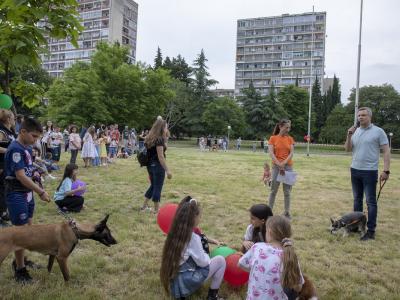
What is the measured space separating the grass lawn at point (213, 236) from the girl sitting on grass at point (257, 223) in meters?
0.51

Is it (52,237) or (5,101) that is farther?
(5,101)

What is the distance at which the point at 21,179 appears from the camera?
3.94 m

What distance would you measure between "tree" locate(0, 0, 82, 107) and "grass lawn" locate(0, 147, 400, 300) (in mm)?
2468

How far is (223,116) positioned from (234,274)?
54.9 m

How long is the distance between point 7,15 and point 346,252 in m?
5.50

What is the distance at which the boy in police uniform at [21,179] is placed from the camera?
3.95 meters

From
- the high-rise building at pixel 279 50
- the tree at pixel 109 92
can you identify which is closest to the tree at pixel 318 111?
the high-rise building at pixel 279 50

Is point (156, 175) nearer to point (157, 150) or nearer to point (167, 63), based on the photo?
point (157, 150)

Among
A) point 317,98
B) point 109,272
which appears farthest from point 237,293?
point 317,98

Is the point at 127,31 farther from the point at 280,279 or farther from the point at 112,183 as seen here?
the point at 280,279

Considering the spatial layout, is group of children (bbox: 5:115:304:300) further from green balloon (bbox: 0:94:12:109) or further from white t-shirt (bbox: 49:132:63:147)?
white t-shirt (bbox: 49:132:63:147)

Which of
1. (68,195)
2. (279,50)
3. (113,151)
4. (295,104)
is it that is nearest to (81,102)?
(113,151)

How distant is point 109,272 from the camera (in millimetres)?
4598

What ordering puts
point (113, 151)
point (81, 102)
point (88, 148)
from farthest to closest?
point (81, 102) < point (113, 151) < point (88, 148)
